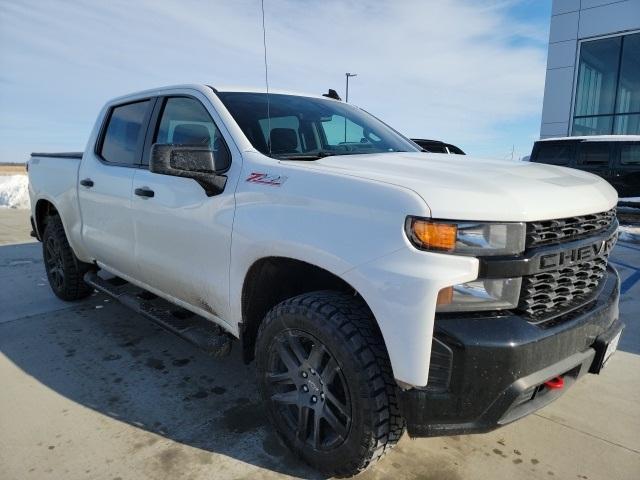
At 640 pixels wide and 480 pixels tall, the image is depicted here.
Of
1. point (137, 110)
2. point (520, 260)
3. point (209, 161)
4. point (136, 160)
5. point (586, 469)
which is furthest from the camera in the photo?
point (137, 110)

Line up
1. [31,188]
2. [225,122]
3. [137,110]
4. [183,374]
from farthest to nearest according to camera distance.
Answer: [31,188] → [137,110] → [183,374] → [225,122]

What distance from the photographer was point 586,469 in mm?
2344

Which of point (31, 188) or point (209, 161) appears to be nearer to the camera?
point (209, 161)

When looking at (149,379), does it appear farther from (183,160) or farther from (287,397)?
(183,160)

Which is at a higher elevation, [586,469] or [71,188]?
[71,188]

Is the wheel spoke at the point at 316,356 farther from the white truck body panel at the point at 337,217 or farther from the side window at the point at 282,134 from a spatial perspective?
the side window at the point at 282,134

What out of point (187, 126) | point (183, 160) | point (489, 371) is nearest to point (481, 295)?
point (489, 371)

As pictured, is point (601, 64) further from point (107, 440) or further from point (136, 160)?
point (107, 440)

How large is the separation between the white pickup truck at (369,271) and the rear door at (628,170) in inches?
359

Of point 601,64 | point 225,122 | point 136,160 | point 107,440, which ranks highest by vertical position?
point 601,64

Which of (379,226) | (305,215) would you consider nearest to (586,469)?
(379,226)

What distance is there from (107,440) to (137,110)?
7.81 feet

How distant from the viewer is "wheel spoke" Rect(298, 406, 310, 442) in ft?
7.55

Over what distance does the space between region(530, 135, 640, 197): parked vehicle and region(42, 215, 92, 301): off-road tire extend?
9751mm
